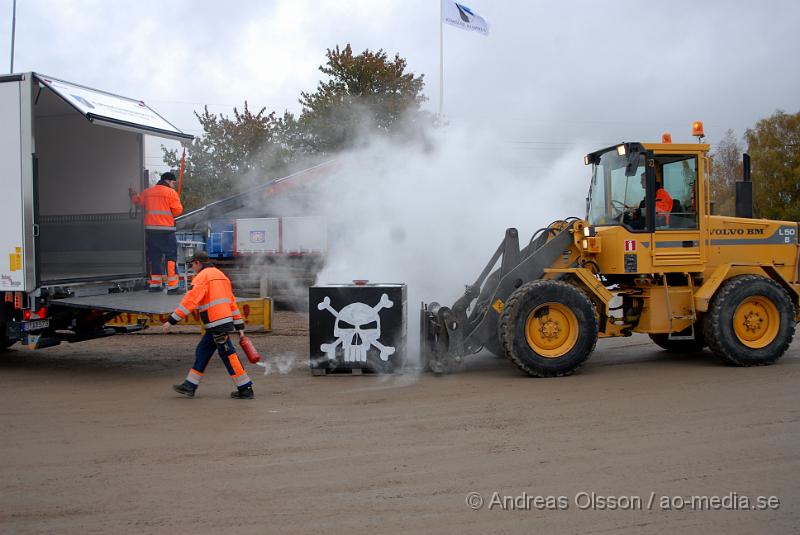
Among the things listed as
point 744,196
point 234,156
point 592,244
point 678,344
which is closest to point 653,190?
point 592,244

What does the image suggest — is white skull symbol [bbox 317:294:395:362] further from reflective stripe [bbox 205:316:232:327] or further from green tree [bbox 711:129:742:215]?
green tree [bbox 711:129:742:215]

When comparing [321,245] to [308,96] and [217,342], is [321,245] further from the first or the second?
[217,342]

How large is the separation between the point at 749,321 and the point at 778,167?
2073cm

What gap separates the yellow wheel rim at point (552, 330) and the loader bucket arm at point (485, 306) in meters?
0.49

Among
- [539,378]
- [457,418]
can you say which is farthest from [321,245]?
[457,418]

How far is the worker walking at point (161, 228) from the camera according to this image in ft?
35.3

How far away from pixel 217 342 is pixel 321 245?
10.7m

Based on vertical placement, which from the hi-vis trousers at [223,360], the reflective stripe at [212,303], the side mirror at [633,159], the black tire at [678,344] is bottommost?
the black tire at [678,344]

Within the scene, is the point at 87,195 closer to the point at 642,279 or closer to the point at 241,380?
the point at 241,380

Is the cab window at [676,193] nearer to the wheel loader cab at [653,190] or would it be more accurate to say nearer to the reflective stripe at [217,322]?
the wheel loader cab at [653,190]

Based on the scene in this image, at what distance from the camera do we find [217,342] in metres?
7.57

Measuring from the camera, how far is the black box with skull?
8.65 metres

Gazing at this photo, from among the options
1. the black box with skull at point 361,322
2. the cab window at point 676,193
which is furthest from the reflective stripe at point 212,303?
the cab window at point 676,193

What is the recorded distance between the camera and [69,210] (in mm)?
11547
